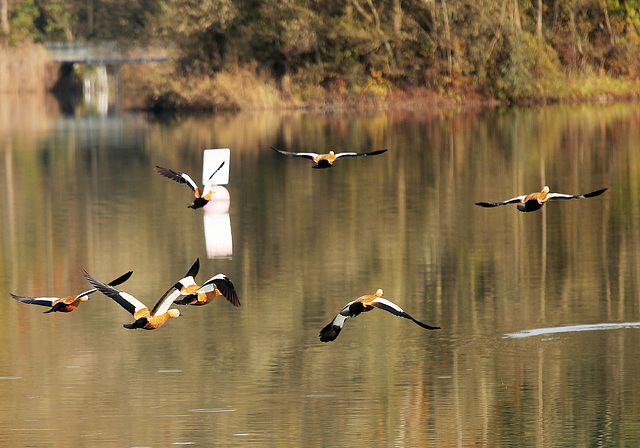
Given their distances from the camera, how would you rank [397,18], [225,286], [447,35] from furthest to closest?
[397,18]
[447,35]
[225,286]

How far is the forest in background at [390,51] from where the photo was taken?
203 feet

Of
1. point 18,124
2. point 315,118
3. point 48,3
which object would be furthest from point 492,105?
point 48,3

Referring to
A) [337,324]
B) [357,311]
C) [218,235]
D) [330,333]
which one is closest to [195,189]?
[357,311]

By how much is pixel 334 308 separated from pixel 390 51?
153ft

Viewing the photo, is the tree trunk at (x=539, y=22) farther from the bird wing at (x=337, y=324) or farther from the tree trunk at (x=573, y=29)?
the bird wing at (x=337, y=324)

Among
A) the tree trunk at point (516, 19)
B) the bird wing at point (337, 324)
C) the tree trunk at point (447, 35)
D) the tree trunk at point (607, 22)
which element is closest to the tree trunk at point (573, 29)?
the tree trunk at point (607, 22)

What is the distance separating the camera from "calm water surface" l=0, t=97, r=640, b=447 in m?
12.3

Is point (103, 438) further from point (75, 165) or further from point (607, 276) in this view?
point (75, 165)

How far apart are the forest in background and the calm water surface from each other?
77.8ft

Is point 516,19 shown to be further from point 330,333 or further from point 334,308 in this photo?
point 330,333

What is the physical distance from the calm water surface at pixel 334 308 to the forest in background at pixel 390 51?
2372 centimetres

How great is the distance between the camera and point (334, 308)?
17.3 m

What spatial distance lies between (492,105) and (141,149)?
24.4 meters

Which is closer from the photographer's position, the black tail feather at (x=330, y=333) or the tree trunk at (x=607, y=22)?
the black tail feather at (x=330, y=333)
